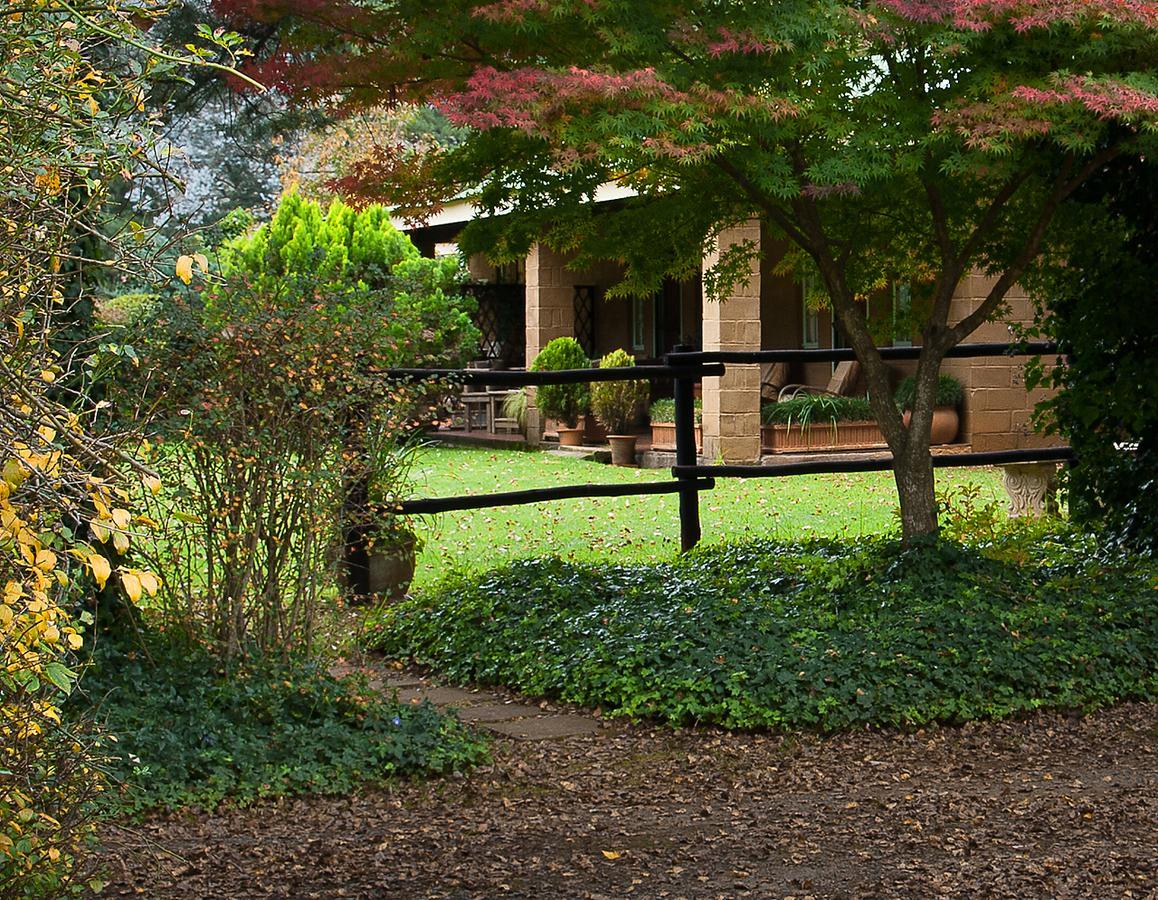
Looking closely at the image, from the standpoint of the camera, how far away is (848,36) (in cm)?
609

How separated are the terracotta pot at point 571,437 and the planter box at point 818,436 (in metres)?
3.19

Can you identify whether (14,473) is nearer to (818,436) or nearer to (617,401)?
(818,436)

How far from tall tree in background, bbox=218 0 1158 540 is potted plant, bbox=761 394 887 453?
968 cm

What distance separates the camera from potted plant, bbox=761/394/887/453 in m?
17.7

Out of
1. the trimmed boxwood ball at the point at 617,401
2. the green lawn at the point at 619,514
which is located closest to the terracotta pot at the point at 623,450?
the green lawn at the point at 619,514

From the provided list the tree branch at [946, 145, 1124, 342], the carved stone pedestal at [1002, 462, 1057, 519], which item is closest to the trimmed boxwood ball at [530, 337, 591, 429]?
the carved stone pedestal at [1002, 462, 1057, 519]

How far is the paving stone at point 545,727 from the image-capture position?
571 centimetres

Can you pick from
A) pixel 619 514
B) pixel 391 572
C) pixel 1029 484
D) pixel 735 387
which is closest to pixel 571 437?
pixel 735 387

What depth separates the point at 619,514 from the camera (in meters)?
13.8

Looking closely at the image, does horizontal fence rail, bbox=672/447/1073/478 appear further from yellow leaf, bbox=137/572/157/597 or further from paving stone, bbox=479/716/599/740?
yellow leaf, bbox=137/572/157/597

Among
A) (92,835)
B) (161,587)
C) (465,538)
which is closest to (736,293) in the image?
(465,538)

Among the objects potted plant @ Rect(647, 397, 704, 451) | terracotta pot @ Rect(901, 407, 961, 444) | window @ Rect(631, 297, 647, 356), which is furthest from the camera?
window @ Rect(631, 297, 647, 356)

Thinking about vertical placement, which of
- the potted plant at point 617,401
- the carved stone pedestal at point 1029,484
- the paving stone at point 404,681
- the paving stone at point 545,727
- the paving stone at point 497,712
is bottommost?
the paving stone at point 545,727

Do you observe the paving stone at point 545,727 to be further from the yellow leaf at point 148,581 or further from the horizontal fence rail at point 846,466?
the yellow leaf at point 148,581
